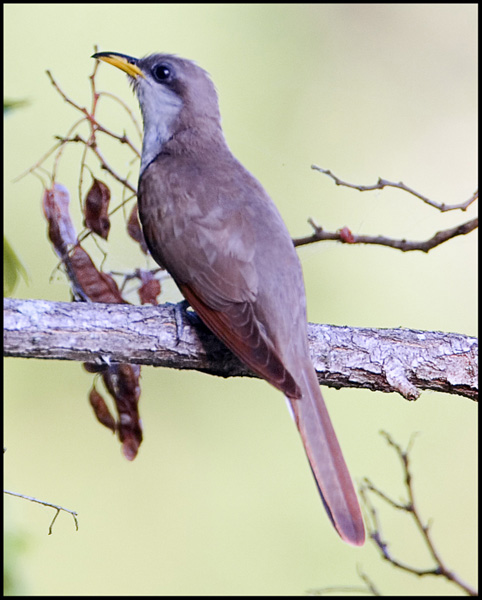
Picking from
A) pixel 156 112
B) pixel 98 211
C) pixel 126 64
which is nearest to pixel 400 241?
pixel 98 211

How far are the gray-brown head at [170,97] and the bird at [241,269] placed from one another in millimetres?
52

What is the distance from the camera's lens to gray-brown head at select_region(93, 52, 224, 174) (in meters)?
3.43

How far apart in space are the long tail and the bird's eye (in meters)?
1.64

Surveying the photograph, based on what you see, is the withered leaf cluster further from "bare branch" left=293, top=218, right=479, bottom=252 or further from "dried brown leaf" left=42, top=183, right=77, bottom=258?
"bare branch" left=293, top=218, right=479, bottom=252

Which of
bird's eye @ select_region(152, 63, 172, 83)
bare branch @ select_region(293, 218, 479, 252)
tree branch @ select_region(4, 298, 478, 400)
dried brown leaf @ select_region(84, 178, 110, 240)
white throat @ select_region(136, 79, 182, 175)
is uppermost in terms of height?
bird's eye @ select_region(152, 63, 172, 83)

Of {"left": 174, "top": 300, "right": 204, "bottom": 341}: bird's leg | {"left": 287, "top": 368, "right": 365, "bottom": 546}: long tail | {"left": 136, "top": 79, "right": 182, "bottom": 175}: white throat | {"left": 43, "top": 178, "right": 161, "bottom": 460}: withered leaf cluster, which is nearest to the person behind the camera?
{"left": 287, "top": 368, "right": 365, "bottom": 546}: long tail

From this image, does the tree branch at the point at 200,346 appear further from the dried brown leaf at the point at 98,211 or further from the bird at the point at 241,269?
the dried brown leaf at the point at 98,211

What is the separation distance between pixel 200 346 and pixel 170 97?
4.54ft

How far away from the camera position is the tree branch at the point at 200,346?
8.18ft

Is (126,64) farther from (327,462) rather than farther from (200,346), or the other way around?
(327,462)

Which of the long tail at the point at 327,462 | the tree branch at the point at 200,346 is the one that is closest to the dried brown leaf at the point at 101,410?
the tree branch at the point at 200,346

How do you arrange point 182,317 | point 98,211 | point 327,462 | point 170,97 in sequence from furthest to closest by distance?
point 170,97 → point 98,211 → point 182,317 → point 327,462

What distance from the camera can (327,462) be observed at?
100 inches

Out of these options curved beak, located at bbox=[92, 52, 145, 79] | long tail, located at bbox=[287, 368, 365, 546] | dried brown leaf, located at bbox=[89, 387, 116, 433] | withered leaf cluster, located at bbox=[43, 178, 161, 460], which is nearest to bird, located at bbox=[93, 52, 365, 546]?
long tail, located at bbox=[287, 368, 365, 546]
